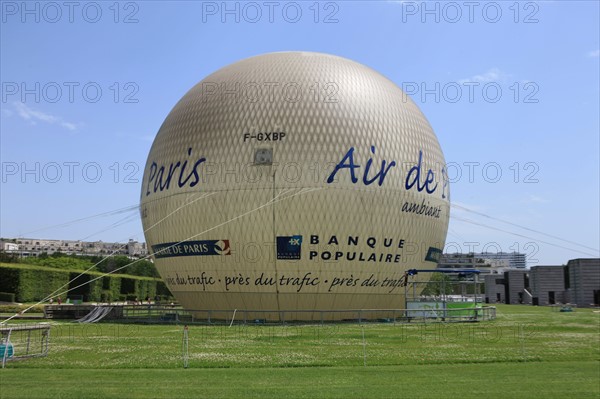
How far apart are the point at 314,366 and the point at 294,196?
15978 millimetres

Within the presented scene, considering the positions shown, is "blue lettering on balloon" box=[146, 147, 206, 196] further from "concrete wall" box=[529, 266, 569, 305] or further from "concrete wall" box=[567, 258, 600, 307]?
"concrete wall" box=[529, 266, 569, 305]

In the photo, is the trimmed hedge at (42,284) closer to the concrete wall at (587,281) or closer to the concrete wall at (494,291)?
the concrete wall at (587,281)

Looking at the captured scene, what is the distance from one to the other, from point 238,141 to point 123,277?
5607 centimetres

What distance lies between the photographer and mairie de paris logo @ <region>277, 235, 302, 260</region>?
103 ft

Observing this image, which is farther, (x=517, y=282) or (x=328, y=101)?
(x=517, y=282)

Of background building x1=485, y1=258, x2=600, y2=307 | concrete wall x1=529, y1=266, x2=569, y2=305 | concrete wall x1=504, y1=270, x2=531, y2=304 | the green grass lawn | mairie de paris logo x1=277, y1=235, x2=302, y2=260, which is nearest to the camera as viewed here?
the green grass lawn

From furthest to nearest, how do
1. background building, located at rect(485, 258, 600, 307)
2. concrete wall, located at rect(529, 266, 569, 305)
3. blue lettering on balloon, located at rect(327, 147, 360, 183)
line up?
concrete wall, located at rect(529, 266, 569, 305) → background building, located at rect(485, 258, 600, 307) → blue lettering on balloon, located at rect(327, 147, 360, 183)

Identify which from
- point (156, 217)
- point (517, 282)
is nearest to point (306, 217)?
point (156, 217)

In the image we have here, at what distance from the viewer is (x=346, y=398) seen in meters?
12.2

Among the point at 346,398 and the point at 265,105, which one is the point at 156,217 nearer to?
the point at 265,105

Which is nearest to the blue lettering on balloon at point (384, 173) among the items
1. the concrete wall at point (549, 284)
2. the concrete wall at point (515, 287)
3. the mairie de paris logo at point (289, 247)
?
the mairie de paris logo at point (289, 247)

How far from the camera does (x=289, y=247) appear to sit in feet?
103

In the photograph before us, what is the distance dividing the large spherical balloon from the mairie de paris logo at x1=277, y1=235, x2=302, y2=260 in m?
0.05

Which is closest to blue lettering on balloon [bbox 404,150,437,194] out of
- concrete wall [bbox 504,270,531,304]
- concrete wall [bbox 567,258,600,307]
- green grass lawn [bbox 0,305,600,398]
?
green grass lawn [bbox 0,305,600,398]
